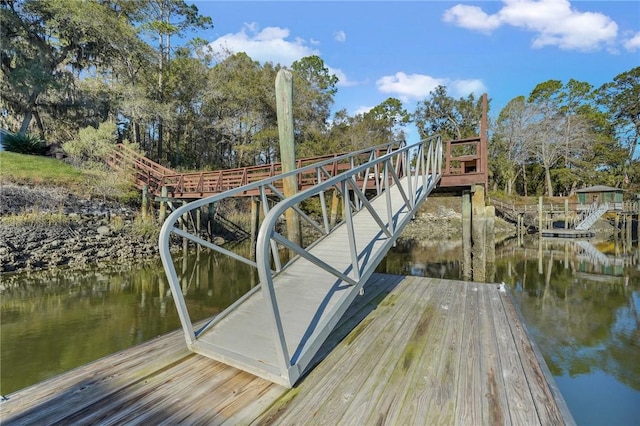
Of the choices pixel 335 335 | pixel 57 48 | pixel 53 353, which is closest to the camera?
pixel 335 335

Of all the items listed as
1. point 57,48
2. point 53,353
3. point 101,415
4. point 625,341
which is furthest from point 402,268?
point 57,48

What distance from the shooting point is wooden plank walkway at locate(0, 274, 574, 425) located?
199cm

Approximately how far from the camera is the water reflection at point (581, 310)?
4.43 meters

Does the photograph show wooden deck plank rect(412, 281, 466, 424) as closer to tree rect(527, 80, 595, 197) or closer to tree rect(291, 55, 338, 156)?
tree rect(291, 55, 338, 156)

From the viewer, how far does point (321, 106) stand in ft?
81.9

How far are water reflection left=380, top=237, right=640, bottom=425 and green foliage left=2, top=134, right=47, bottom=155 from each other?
17.7 meters

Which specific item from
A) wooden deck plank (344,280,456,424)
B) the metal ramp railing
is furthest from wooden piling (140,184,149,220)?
the metal ramp railing

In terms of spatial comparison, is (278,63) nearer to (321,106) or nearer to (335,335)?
(321,106)

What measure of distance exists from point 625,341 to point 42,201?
16.8 m

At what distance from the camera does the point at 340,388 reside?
2.29m

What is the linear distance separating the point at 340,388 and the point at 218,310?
5052 mm

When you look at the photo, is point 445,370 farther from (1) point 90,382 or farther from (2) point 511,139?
(2) point 511,139

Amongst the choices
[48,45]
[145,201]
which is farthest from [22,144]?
[145,201]

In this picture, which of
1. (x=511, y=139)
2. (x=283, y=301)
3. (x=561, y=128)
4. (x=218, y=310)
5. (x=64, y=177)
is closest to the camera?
(x=283, y=301)
